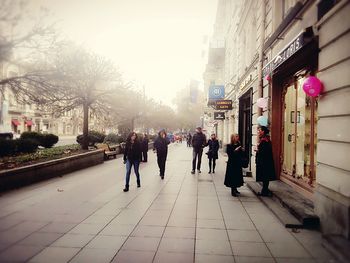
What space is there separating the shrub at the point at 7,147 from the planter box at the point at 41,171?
12.8 ft

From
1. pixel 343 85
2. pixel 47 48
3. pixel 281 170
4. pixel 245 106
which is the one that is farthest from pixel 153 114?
pixel 343 85

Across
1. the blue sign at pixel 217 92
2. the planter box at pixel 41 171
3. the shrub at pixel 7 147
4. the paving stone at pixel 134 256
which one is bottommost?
the paving stone at pixel 134 256

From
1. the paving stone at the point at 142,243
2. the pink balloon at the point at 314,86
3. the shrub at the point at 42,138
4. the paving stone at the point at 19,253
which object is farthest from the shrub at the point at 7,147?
the pink balloon at the point at 314,86

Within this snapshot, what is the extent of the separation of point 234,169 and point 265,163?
1046 mm

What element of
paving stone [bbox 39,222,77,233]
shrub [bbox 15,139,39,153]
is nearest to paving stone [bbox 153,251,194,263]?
paving stone [bbox 39,222,77,233]

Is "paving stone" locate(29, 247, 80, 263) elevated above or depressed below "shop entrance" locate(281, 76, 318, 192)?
below

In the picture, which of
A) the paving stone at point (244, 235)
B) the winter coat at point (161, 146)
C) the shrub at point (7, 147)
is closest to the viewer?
the paving stone at point (244, 235)

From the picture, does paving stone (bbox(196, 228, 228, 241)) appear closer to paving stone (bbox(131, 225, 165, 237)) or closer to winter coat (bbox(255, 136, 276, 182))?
paving stone (bbox(131, 225, 165, 237))

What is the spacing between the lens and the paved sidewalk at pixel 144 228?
4.46m

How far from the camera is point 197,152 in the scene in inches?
524

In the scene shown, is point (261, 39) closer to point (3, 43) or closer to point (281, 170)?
point (281, 170)

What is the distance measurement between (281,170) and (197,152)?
4.05 m

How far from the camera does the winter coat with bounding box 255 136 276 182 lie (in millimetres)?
7883

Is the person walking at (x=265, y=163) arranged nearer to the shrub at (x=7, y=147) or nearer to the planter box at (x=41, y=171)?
the planter box at (x=41, y=171)
